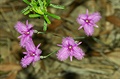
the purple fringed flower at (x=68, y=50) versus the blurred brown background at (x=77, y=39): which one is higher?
the purple fringed flower at (x=68, y=50)

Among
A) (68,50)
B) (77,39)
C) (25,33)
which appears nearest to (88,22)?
(68,50)

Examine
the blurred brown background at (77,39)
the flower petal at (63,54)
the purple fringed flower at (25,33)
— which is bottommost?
the blurred brown background at (77,39)

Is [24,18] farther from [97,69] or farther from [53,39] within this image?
[97,69]

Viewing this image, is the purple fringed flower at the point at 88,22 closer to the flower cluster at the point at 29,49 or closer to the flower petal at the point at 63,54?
the flower petal at the point at 63,54

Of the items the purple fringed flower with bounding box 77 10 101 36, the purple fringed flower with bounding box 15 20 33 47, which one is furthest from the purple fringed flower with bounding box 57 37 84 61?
the purple fringed flower with bounding box 15 20 33 47

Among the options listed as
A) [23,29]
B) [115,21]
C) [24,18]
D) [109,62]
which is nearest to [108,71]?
[109,62]

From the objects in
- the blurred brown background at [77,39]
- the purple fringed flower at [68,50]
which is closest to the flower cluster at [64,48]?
the purple fringed flower at [68,50]

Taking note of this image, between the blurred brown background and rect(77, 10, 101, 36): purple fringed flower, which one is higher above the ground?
rect(77, 10, 101, 36): purple fringed flower

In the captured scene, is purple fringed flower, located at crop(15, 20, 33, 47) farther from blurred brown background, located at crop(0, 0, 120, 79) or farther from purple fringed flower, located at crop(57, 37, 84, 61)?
blurred brown background, located at crop(0, 0, 120, 79)
